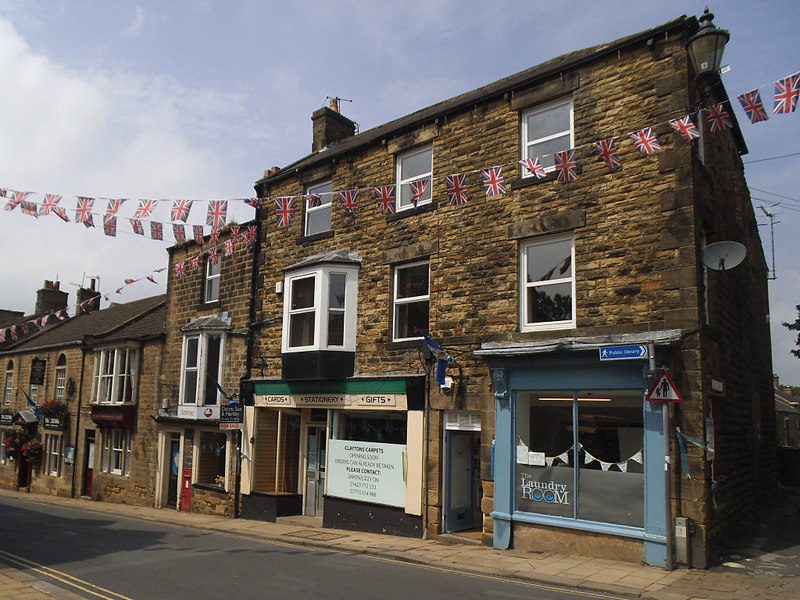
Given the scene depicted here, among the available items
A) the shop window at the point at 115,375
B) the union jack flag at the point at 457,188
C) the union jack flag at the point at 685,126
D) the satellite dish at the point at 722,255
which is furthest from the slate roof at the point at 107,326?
the union jack flag at the point at 685,126

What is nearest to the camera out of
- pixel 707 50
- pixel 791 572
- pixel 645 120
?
pixel 791 572

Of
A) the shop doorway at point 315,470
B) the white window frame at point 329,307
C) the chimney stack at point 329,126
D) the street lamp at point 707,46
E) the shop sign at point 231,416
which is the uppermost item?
the chimney stack at point 329,126

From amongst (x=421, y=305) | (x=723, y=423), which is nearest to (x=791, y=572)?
(x=723, y=423)

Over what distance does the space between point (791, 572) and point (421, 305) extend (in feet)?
25.6

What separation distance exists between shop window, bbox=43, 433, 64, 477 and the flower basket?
0.85 ft

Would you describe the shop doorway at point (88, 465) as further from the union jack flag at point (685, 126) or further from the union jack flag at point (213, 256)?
the union jack flag at point (685, 126)

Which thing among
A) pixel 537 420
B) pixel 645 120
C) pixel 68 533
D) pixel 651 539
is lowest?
pixel 68 533

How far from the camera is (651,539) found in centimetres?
962

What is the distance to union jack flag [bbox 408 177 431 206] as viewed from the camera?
1358 centimetres

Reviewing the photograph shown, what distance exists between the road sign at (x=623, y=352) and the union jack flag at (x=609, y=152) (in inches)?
124

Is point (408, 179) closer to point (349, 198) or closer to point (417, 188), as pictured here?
point (417, 188)

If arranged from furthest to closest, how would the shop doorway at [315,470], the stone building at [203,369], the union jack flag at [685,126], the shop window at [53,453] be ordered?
the shop window at [53,453] → the stone building at [203,369] → the shop doorway at [315,470] → the union jack flag at [685,126]

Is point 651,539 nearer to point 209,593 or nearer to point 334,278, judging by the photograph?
point 209,593

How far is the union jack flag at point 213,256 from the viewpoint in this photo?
1883cm
